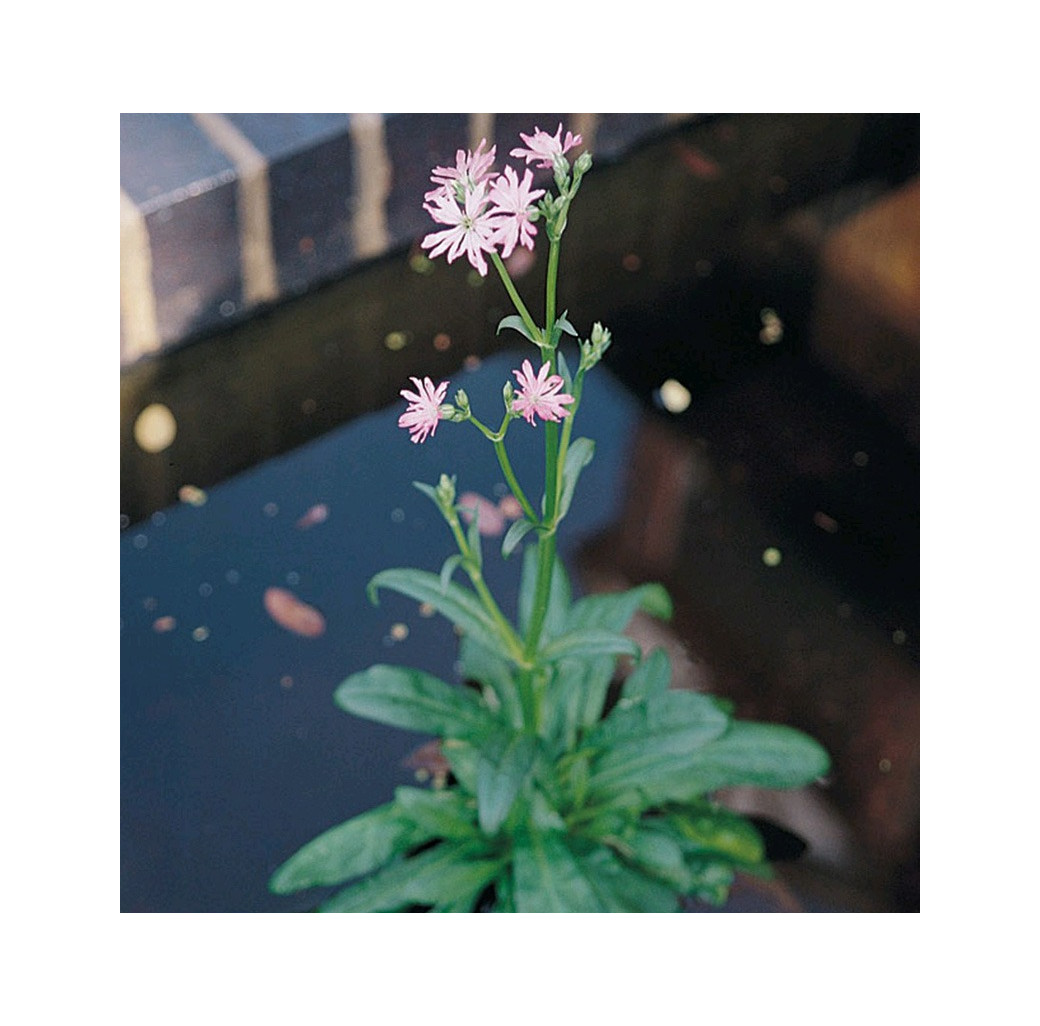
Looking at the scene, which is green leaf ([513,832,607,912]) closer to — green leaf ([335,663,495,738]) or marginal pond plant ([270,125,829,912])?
marginal pond plant ([270,125,829,912])

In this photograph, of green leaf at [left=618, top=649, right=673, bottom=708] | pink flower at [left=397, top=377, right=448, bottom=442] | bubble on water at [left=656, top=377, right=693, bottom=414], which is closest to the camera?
pink flower at [left=397, top=377, right=448, bottom=442]

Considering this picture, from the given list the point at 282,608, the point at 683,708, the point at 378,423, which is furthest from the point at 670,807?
the point at 378,423

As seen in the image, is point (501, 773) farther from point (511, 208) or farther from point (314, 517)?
point (314, 517)

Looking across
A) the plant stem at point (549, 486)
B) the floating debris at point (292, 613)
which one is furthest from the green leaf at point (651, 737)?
the floating debris at point (292, 613)

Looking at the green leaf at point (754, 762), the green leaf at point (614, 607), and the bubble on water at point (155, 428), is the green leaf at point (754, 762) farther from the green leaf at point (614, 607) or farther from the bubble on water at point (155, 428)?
the bubble on water at point (155, 428)

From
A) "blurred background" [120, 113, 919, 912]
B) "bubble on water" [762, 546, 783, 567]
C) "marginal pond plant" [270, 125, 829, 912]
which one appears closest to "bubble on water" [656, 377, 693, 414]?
"blurred background" [120, 113, 919, 912]

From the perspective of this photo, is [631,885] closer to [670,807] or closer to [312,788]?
[670,807]

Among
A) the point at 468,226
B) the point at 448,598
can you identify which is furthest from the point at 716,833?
the point at 468,226
